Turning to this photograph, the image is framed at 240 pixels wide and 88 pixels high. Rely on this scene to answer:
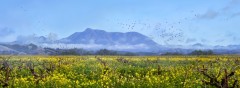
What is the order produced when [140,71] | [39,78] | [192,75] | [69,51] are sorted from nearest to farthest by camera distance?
[39,78] → [192,75] → [140,71] → [69,51]

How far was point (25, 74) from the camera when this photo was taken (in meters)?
35.5

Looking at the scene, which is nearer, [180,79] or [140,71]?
[180,79]

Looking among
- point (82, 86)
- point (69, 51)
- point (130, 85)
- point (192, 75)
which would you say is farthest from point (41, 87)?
point (69, 51)

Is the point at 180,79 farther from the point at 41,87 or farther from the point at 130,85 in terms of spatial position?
the point at 41,87

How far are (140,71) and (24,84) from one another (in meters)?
17.0

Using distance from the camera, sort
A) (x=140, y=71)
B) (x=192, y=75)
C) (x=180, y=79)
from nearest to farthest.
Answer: (x=180, y=79) < (x=192, y=75) < (x=140, y=71)

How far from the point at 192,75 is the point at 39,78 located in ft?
34.4

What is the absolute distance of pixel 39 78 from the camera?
24781mm

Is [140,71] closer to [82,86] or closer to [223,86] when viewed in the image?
[82,86]

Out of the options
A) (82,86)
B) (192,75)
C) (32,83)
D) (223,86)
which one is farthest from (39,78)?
(223,86)

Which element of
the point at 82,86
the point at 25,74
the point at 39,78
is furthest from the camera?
the point at 25,74

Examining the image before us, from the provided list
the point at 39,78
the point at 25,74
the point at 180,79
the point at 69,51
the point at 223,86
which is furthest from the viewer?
the point at 69,51

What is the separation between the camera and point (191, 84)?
22.9m

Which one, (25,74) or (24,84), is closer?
(24,84)
